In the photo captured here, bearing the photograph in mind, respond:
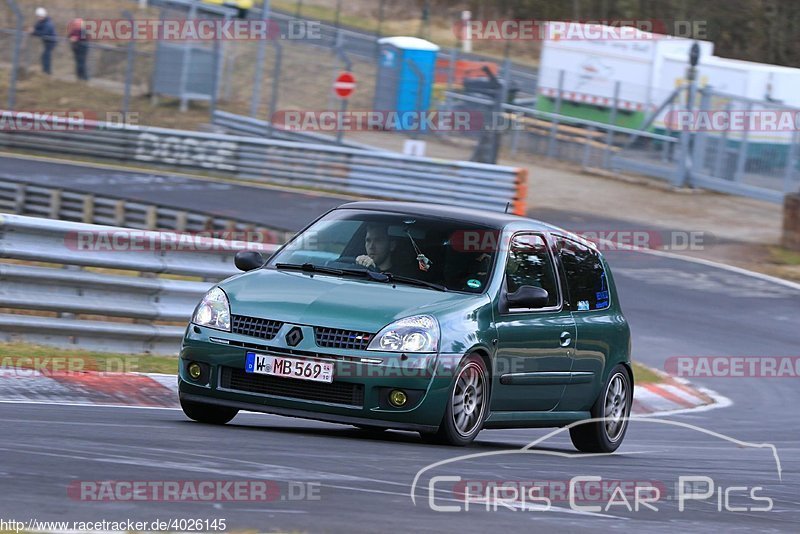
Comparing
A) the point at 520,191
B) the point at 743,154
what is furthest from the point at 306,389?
the point at 743,154

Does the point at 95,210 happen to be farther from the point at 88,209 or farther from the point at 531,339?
the point at 531,339

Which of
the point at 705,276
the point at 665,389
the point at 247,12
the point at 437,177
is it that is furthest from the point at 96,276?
the point at 247,12

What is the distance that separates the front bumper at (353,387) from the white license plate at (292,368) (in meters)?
0.03

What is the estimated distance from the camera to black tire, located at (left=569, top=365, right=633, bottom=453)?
974cm

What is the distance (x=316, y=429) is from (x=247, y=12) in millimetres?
39825

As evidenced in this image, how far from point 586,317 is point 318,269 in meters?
1.96

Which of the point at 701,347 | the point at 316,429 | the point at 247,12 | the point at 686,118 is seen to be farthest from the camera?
the point at 247,12

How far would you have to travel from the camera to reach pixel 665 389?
579 inches

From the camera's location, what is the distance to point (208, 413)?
8.30 metres

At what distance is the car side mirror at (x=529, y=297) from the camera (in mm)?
8469

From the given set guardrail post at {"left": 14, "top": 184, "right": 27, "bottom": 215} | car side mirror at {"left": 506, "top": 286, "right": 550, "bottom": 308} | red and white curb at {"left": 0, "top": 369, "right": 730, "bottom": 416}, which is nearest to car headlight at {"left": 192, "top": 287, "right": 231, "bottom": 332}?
red and white curb at {"left": 0, "top": 369, "right": 730, "bottom": 416}

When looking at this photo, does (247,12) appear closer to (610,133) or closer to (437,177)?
(610,133)

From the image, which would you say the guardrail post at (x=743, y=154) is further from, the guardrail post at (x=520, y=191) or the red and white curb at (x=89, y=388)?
the red and white curb at (x=89, y=388)

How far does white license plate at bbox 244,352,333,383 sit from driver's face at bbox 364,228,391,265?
3.51ft
